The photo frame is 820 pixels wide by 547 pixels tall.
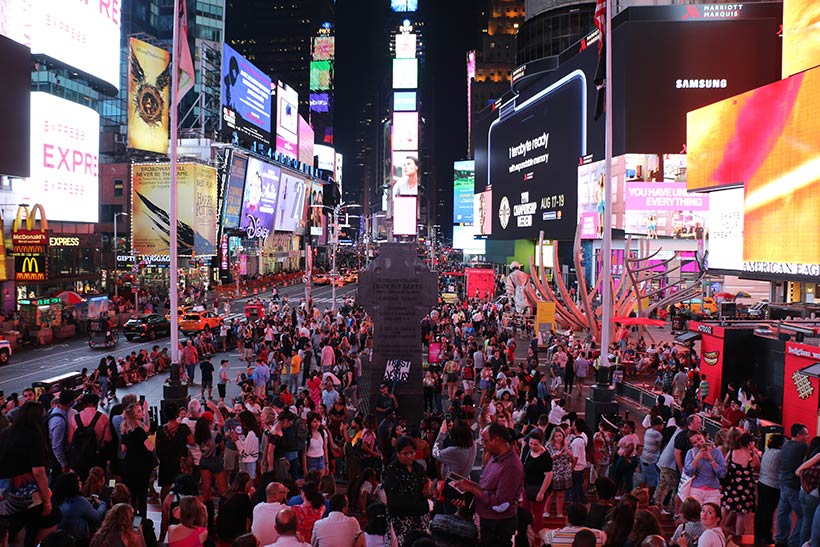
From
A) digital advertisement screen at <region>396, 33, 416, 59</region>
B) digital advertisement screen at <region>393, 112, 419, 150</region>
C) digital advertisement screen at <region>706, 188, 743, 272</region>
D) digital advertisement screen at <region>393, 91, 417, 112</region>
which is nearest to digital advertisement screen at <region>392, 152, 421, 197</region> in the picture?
digital advertisement screen at <region>393, 112, 419, 150</region>

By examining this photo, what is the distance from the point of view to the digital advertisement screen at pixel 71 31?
142 feet

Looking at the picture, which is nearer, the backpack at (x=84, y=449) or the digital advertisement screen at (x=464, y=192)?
the backpack at (x=84, y=449)

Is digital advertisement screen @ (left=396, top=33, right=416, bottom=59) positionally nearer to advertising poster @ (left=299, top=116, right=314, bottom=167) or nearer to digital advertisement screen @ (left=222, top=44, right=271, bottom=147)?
digital advertisement screen @ (left=222, top=44, right=271, bottom=147)

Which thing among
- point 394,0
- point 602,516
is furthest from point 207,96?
point 602,516

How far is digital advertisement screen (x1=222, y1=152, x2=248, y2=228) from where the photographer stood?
7006cm

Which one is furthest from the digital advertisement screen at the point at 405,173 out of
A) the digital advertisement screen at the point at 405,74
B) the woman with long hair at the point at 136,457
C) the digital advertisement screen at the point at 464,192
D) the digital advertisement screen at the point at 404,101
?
the woman with long hair at the point at 136,457

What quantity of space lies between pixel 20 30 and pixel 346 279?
4318 centimetres

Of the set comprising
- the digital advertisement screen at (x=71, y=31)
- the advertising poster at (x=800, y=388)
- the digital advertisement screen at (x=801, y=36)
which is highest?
the digital advertisement screen at (x=71, y=31)

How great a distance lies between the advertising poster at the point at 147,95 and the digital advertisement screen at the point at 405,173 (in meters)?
35.4

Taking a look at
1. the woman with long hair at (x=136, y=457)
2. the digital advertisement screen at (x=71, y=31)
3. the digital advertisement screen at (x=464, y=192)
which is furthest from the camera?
the digital advertisement screen at (x=464, y=192)

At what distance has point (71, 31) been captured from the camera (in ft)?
155

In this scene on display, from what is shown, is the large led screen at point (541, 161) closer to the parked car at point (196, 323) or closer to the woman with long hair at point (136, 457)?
the parked car at point (196, 323)

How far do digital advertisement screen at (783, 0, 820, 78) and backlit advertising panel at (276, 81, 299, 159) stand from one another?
72733 mm

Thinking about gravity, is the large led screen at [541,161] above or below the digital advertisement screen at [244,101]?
below
